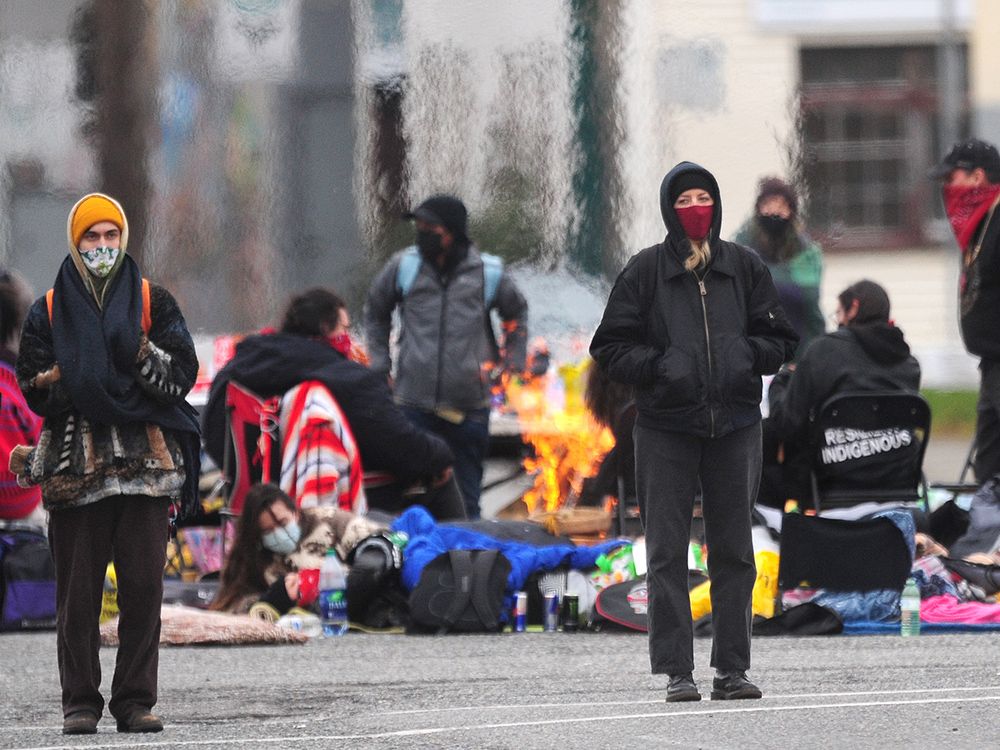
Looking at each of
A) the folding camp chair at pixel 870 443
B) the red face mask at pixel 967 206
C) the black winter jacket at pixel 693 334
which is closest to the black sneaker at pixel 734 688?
the black winter jacket at pixel 693 334

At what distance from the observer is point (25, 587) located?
11852mm

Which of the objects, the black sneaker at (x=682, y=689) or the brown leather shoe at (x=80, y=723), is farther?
the black sneaker at (x=682, y=689)

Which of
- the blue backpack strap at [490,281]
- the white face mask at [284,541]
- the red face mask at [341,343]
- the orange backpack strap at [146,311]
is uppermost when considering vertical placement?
the orange backpack strap at [146,311]

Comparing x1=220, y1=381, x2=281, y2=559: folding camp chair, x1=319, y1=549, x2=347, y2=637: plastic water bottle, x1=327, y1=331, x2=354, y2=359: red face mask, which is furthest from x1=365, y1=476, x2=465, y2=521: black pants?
x1=319, y1=549, x2=347, y2=637: plastic water bottle

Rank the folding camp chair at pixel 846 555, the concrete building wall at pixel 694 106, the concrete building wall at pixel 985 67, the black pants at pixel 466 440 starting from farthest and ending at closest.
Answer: the concrete building wall at pixel 985 67 < the concrete building wall at pixel 694 106 < the black pants at pixel 466 440 < the folding camp chair at pixel 846 555

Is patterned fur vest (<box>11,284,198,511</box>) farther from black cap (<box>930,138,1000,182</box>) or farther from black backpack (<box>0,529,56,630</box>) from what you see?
black cap (<box>930,138,1000,182</box>)

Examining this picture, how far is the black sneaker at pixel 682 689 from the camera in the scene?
8.48m

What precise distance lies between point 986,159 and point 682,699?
14.7 feet

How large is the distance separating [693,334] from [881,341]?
382 centimetres

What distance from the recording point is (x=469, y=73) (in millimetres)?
17266

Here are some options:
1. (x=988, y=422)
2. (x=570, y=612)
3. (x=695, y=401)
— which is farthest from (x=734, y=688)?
(x=988, y=422)

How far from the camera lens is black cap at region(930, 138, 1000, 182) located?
12172 mm

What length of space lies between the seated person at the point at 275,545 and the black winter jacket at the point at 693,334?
3.41 metres

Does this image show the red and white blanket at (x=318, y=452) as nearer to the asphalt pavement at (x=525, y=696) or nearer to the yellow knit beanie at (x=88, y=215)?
the asphalt pavement at (x=525, y=696)
